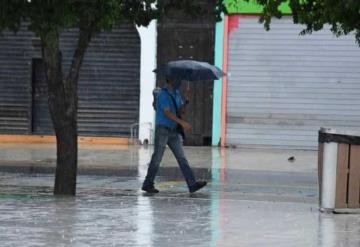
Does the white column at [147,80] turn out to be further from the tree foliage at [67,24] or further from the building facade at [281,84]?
the tree foliage at [67,24]

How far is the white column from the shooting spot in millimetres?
21016

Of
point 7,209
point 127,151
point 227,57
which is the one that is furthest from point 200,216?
point 227,57

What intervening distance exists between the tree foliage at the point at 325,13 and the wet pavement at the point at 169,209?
7.33ft

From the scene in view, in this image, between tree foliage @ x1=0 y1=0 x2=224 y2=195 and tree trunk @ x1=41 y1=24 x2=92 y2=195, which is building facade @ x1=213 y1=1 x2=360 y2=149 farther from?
tree trunk @ x1=41 y1=24 x2=92 y2=195

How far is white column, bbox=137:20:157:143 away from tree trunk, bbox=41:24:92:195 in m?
10.2

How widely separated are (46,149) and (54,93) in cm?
926

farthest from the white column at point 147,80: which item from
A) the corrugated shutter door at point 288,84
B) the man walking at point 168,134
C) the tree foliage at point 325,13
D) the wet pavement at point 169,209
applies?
the tree foliage at point 325,13

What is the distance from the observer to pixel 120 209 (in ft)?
30.3

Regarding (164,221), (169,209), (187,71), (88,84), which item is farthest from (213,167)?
(164,221)

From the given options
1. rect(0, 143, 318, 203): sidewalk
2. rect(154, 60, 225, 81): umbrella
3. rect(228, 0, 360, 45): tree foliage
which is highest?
rect(228, 0, 360, 45): tree foliage

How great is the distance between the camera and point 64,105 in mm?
10773

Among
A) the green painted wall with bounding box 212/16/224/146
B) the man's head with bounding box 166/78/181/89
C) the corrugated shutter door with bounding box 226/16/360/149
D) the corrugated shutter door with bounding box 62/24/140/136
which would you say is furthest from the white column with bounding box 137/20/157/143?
the man's head with bounding box 166/78/181/89

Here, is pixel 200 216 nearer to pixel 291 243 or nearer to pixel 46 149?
pixel 291 243

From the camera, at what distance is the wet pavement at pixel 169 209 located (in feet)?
24.1
